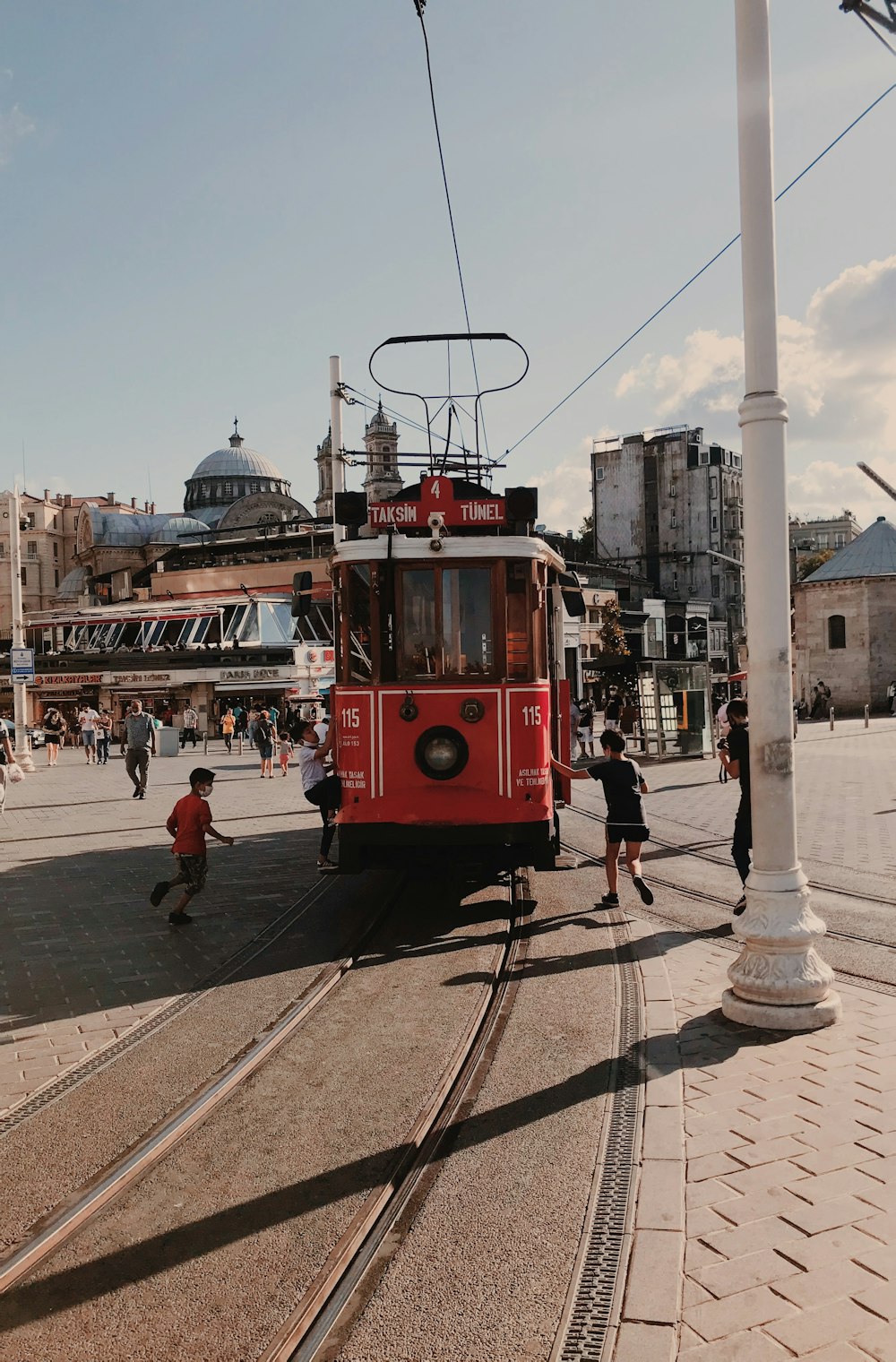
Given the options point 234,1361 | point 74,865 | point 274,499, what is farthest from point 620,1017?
point 274,499

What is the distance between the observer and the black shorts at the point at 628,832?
938cm

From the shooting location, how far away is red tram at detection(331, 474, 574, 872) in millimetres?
8992

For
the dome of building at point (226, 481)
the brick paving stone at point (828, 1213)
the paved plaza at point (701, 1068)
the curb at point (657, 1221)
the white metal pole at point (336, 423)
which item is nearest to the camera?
the curb at point (657, 1221)

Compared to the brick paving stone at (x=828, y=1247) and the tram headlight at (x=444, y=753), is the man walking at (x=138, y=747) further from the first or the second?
the brick paving stone at (x=828, y=1247)

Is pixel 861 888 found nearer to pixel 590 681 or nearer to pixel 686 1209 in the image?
pixel 686 1209

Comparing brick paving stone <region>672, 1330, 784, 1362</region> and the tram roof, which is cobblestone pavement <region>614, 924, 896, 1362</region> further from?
the tram roof

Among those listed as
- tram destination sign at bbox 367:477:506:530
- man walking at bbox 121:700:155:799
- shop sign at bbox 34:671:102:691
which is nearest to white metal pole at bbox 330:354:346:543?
man walking at bbox 121:700:155:799

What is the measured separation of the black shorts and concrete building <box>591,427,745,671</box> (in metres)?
66.1

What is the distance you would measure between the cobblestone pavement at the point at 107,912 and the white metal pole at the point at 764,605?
387 cm

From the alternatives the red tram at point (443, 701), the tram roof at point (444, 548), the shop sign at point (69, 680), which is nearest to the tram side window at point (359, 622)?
the red tram at point (443, 701)

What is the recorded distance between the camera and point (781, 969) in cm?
608

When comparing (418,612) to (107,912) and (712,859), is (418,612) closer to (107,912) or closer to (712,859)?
(107,912)

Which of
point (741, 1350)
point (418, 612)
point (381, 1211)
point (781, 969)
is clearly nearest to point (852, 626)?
point (418, 612)

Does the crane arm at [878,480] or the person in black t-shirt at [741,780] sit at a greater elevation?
the crane arm at [878,480]
